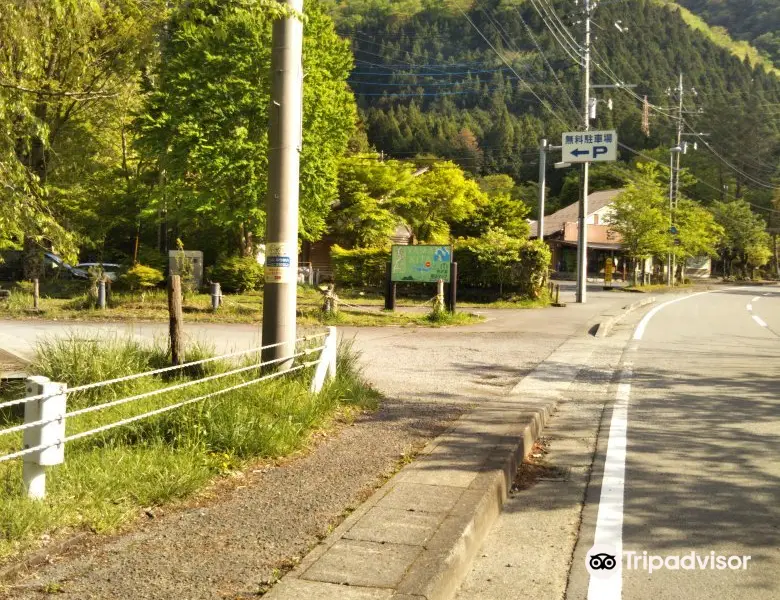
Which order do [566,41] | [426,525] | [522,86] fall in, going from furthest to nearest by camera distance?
[522,86] → [566,41] → [426,525]

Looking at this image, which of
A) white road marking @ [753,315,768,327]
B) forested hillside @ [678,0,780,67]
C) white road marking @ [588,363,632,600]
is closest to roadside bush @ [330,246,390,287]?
white road marking @ [753,315,768,327]

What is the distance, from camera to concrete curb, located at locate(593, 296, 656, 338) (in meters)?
18.7

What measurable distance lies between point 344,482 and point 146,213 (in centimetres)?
2534

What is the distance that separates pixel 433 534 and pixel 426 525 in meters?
0.17

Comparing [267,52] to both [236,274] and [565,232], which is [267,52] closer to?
[236,274]

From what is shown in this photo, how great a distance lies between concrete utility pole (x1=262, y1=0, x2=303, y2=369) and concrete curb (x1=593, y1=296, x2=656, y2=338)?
454 inches

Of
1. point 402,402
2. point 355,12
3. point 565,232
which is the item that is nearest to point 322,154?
point 402,402

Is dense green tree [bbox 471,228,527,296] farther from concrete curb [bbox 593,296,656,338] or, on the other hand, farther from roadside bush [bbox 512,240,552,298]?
concrete curb [bbox 593,296,656,338]

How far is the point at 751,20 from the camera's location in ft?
479

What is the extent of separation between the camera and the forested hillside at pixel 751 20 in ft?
445

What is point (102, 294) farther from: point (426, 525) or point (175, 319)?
point (426, 525)

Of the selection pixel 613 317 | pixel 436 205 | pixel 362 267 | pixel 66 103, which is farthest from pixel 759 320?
pixel 436 205

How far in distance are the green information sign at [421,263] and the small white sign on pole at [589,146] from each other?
935cm

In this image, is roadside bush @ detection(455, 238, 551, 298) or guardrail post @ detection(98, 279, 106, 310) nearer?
guardrail post @ detection(98, 279, 106, 310)
